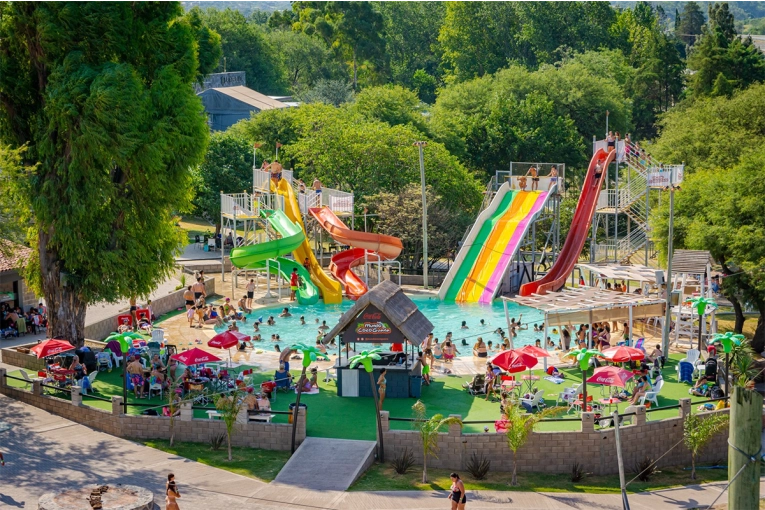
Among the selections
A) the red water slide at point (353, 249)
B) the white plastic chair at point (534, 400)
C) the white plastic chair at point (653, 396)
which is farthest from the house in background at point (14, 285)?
the white plastic chair at point (653, 396)

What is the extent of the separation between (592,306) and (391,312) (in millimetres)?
8602

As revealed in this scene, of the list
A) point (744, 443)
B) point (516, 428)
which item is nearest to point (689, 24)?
point (516, 428)

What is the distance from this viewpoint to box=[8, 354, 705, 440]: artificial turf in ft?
90.8

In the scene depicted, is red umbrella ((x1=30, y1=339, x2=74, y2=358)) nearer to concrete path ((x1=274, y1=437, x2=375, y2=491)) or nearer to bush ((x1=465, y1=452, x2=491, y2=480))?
concrete path ((x1=274, y1=437, x2=375, y2=491))

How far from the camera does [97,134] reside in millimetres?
31562

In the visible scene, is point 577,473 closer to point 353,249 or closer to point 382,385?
point 382,385

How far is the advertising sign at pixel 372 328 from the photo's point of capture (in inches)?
1198

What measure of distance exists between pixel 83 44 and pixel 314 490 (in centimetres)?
1654

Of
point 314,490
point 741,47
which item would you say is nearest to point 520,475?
point 314,490

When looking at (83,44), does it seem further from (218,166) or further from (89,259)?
(218,166)

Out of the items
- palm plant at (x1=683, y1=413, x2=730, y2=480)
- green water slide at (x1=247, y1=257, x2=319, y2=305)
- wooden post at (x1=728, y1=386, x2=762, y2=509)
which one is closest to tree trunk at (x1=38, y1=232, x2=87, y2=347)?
green water slide at (x1=247, y1=257, x2=319, y2=305)

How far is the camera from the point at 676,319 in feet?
122

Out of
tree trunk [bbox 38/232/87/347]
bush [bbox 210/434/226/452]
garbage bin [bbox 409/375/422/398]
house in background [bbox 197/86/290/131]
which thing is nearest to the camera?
bush [bbox 210/434/226/452]

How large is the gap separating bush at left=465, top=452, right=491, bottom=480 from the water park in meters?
0.15
